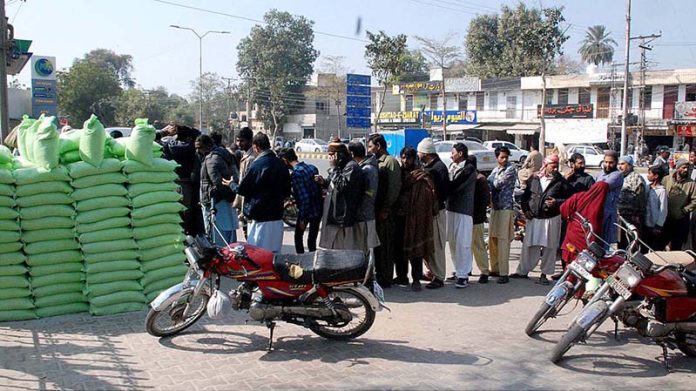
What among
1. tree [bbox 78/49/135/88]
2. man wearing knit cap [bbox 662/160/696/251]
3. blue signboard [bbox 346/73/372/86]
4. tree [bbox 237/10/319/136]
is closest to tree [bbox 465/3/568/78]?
tree [bbox 237/10/319/136]

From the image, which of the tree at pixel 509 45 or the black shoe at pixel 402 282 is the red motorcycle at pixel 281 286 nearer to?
the black shoe at pixel 402 282

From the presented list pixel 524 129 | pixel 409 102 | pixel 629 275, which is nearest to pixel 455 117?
pixel 409 102

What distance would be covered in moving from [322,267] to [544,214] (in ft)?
11.8

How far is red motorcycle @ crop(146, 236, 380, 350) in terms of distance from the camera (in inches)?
194

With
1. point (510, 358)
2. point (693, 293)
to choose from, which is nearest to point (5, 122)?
point (510, 358)

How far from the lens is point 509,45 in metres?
46.0

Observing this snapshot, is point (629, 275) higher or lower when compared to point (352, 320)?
higher

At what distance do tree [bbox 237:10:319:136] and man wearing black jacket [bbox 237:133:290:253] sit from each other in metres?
47.3

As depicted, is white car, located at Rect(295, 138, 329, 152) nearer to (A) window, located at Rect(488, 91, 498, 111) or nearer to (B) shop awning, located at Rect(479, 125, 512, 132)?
(B) shop awning, located at Rect(479, 125, 512, 132)

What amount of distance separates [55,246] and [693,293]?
18.1 feet

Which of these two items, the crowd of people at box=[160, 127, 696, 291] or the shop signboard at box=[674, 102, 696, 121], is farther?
the shop signboard at box=[674, 102, 696, 121]

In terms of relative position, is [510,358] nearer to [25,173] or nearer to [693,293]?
[693,293]

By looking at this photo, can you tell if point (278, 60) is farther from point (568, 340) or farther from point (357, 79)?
point (568, 340)

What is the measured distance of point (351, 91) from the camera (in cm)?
1384
